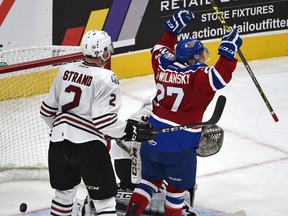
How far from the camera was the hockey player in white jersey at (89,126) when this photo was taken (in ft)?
12.9

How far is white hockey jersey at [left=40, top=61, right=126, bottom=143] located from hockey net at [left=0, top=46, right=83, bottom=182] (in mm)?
1164

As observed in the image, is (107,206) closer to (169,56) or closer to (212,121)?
(212,121)

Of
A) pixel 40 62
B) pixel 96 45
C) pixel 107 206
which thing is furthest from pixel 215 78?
pixel 40 62

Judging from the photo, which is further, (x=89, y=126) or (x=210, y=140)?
(x=210, y=140)

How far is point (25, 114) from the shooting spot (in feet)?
18.2

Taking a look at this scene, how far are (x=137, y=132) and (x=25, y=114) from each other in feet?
5.43

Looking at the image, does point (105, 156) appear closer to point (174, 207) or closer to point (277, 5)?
point (174, 207)

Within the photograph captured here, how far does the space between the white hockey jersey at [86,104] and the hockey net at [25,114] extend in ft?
Answer: 3.82

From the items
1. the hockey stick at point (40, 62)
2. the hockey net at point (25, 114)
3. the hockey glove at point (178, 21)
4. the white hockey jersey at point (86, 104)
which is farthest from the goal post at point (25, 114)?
the white hockey jersey at point (86, 104)

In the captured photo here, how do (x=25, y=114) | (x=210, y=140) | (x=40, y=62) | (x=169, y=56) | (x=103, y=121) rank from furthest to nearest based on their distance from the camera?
(x=25, y=114), (x=40, y=62), (x=210, y=140), (x=169, y=56), (x=103, y=121)

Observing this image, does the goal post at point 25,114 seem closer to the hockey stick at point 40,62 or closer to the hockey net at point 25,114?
the hockey net at point 25,114

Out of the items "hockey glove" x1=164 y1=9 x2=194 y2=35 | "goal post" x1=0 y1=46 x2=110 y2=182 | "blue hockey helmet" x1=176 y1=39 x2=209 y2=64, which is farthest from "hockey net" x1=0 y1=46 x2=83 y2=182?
"blue hockey helmet" x1=176 y1=39 x2=209 y2=64

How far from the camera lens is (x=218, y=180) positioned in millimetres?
5477

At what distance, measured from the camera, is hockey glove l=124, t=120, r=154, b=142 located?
4.05 meters
